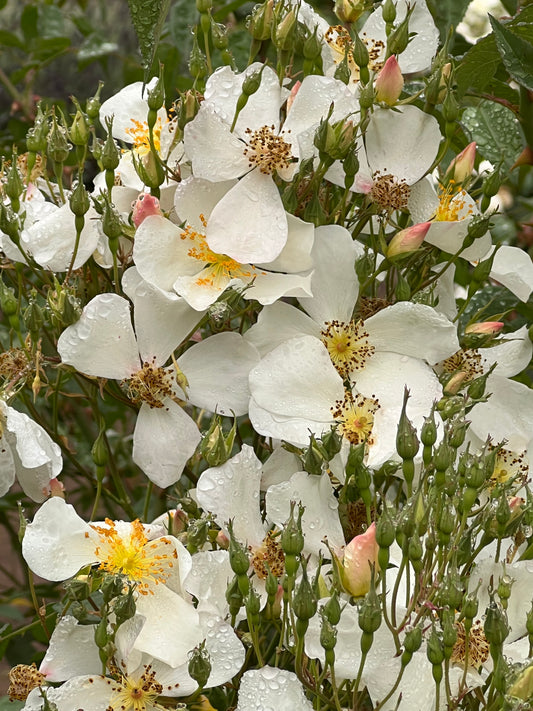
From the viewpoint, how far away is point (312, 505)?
61 cm

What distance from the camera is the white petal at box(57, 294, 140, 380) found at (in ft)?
2.10

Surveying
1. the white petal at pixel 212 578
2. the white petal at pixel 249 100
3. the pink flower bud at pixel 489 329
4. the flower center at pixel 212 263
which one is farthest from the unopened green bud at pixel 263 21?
the white petal at pixel 212 578

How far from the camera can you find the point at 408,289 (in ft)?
2.24

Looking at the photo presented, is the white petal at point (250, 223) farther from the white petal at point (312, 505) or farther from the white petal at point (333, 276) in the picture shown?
the white petal at point (312, 505)

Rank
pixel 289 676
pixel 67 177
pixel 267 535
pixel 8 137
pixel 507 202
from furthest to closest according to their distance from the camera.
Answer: pixel 507 202
pixel 8 137
pixel 67 177
pixel 267 535
pixel 289 676

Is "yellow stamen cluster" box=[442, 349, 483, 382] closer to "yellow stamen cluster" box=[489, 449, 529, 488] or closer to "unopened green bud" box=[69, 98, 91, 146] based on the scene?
"yellow stamen cluster" box=[489, 449, 529, 488]

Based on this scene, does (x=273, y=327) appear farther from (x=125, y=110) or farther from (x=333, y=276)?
(x=125, y=110)

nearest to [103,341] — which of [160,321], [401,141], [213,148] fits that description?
[160,321]

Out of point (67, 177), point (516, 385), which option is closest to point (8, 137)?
point (67, 177)

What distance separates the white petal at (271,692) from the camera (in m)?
0.55

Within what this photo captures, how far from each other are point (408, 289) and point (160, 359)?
0.17 meters

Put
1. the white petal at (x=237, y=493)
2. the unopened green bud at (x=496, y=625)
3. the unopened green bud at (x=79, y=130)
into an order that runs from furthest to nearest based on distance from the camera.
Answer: the unopened green bud at (x=79, y=130)
the white petal at (x=237, y=493)
the unopened green bud at (x=496, y=625)

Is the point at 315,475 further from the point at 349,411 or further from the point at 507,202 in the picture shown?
the point at 507,202

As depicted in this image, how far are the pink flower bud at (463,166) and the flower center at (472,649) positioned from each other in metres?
0.31
